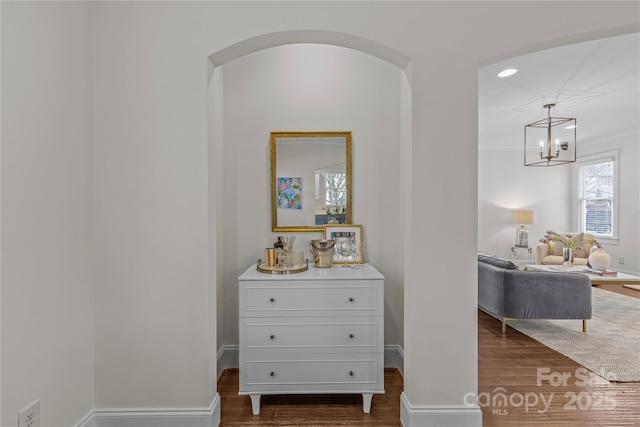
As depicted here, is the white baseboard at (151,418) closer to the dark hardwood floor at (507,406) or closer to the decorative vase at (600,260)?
the dark hardwood floor at (507,406)

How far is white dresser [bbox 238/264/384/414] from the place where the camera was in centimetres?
207

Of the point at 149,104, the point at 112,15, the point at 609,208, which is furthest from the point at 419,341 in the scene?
the point at 609,208

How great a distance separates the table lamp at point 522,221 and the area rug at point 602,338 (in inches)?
113

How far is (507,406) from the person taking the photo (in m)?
2.18

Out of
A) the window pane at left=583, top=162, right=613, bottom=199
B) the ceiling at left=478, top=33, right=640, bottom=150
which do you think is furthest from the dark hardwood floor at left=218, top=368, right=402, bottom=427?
the window pane at left=583, top=162, right=613, bottom=199

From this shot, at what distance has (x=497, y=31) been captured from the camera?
6.07 feet

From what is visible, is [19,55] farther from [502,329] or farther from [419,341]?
[502,329]

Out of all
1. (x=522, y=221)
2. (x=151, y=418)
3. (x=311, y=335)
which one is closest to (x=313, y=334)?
(x=311, y=335)

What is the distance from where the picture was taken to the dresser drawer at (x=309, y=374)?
6.80ft

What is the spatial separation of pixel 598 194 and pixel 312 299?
7.72 metres

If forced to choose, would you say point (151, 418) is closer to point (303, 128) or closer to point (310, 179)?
point (310, 179)

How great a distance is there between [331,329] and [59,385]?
1440 millimetres

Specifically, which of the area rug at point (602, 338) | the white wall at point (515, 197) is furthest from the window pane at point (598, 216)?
the area rug at point (602, 338)

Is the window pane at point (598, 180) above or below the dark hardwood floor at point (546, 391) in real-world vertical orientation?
above
